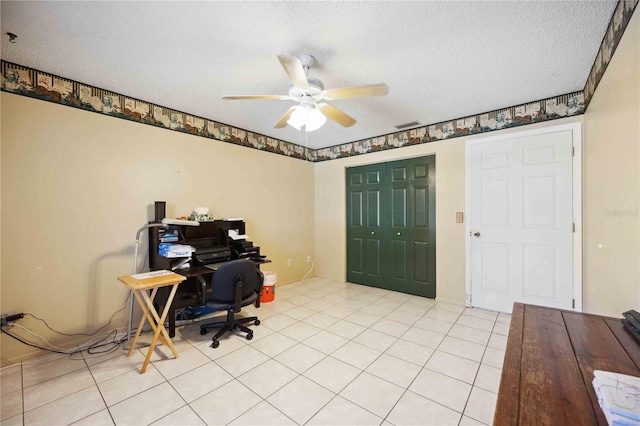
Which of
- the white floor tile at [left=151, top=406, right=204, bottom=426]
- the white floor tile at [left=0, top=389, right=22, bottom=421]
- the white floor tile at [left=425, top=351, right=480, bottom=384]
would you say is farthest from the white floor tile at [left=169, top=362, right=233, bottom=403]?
the white floor tile at [left=425, top=351, right=480, bottom=384]

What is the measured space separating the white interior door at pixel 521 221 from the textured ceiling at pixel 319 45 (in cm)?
64

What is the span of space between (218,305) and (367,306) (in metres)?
1.94

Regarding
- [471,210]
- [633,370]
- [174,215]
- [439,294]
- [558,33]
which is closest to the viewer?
[633,370]

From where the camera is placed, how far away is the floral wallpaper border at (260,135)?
2055mm

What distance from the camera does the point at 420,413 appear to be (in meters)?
1.59

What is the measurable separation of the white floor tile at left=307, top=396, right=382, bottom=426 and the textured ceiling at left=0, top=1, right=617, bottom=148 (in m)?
2.50

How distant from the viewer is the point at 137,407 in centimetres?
164

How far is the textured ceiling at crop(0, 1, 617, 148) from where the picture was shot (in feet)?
5.13

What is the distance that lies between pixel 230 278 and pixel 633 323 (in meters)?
2.63

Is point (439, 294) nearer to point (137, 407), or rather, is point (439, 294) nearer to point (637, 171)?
point (637, 171)

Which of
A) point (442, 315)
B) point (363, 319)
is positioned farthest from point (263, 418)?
point (442, 315)

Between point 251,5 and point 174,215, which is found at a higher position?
point 251,5

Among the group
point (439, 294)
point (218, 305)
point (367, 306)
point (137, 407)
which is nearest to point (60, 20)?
point (218, 305)

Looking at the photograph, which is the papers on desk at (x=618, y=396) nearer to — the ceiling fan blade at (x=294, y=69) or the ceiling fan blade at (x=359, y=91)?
the ceiling fan blade at (x=359, y=91)
